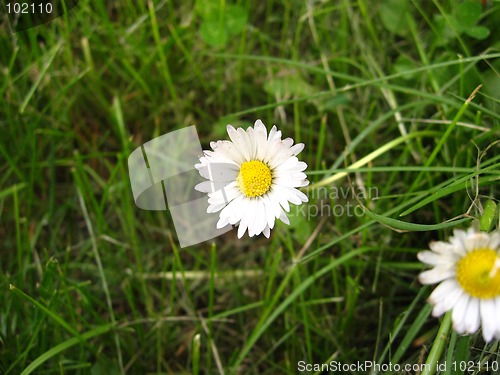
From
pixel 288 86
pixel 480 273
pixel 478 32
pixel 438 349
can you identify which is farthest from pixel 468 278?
pixel 288 86

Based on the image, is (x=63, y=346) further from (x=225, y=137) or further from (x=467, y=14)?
(x=467, y=14)

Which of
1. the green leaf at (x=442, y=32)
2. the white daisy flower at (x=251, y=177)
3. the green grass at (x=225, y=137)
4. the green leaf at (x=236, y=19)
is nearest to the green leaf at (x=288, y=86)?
the green grass at (x=225, y=137)

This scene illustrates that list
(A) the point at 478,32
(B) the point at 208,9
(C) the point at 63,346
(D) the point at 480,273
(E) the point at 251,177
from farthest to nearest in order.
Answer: (B) the point at 208,9, (A) the point at 478,32, (C) the point at 63,346, (E) the point at 251,177, (D) the point at 480,273

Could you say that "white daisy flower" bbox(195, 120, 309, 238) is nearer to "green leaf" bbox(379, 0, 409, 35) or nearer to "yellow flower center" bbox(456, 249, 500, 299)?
"yellow flower center" bbox(456, 249, 500, 299)

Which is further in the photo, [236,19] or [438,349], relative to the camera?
[236,19]

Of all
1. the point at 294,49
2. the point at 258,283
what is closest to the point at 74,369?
the point at 258,283

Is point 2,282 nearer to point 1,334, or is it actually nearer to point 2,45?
point 1,334

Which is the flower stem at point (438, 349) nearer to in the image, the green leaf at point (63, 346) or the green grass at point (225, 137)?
the green grass at point (225, 137)

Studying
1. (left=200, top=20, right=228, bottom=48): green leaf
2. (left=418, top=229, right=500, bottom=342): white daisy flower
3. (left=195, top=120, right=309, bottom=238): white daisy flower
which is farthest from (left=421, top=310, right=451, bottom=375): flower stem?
(left=200, top=20, right=228, bottom=48): green leaf
